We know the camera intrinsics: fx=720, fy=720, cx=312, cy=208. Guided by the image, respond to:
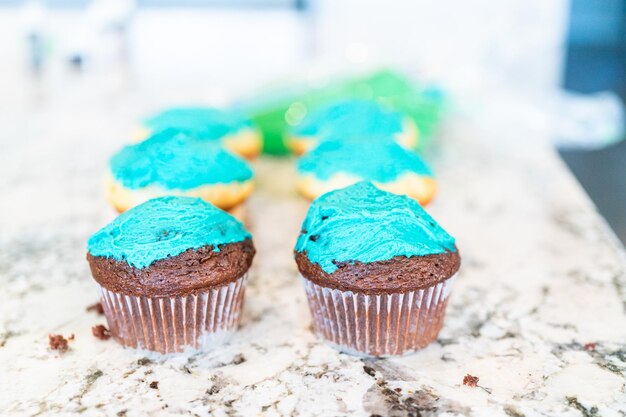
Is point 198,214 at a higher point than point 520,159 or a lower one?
higher

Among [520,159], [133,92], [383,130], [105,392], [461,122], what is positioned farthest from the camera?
[133,92]

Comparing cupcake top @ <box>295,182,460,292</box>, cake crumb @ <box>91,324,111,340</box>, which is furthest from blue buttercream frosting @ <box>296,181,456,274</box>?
cake crumb @ <box>91,324,111,340</box>

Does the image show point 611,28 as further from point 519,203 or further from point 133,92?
point 133,92

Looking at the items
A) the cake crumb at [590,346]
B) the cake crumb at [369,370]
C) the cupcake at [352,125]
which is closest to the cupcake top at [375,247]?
the cake crumb at [369,370]

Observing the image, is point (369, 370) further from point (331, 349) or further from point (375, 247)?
point (375, 247)

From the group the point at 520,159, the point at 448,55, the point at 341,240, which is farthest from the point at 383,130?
the point at 448,55

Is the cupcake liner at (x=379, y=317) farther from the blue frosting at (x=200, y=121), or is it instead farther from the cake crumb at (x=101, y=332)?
the blue frosting at (x=200, y=121)

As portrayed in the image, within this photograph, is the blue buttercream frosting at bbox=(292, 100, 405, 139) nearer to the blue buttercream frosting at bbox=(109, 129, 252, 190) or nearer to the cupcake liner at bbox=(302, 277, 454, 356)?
the blue buttercream frosting at bbox=(109, 129, 252, 190)
